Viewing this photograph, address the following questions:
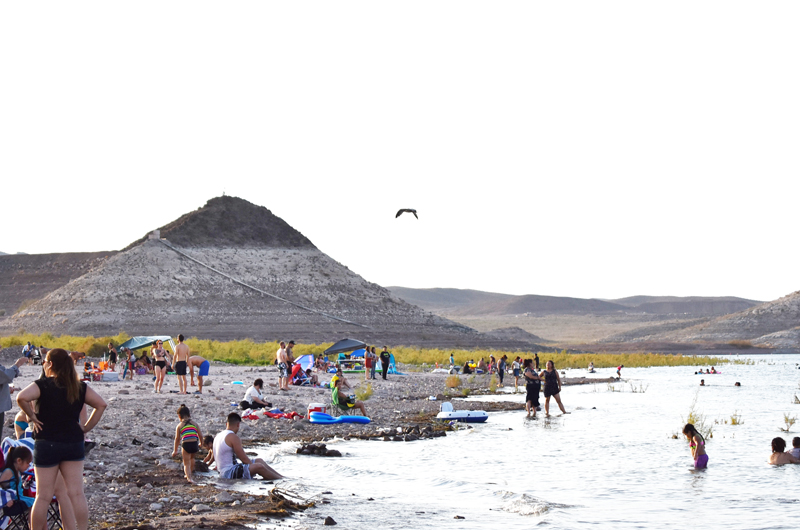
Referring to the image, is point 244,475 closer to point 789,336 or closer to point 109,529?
point 109,529

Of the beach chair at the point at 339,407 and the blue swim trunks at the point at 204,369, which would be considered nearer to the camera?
the beach chair at the point at 339,407

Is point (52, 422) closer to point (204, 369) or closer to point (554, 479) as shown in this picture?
point (554, 479)

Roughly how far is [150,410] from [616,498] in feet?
37.5

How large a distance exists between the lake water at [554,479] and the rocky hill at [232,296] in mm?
55341

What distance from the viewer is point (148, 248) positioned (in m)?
101

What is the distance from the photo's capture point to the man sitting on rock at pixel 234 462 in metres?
13.1

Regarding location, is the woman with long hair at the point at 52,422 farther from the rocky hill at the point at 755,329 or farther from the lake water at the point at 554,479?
the rocky hill at the point at 755,329

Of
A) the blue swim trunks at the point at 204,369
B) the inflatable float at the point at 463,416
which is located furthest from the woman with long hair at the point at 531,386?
the blue swim trunks at the point at 204,369

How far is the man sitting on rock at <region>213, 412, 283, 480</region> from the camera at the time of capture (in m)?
13.1

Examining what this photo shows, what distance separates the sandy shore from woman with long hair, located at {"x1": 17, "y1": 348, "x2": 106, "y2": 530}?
1.95 metres

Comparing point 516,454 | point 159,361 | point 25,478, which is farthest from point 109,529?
point 159,361

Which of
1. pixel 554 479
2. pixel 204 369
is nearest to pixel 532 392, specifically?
pixel 554 479

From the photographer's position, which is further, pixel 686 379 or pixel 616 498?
pixel 686 379

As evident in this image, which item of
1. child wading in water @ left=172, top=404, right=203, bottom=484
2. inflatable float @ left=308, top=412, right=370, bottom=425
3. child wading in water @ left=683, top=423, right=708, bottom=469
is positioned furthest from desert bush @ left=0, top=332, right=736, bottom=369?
child wading in water @ left=172, top=404, right=203, bottom=484
